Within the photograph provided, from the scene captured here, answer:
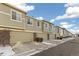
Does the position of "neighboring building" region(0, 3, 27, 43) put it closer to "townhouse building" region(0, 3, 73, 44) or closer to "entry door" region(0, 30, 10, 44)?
"townhouse building" region(0, 3, 73, 44)

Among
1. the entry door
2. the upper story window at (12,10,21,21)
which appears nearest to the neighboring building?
the upper story window at (12,10,21,21)

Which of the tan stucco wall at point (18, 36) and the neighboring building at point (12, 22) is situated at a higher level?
the neighboring building at point (12, 22)

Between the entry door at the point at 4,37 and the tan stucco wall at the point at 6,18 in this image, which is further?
the tan stucco wall at the point at 6,18

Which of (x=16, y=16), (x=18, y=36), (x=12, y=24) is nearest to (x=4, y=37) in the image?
(x=12, y=24)

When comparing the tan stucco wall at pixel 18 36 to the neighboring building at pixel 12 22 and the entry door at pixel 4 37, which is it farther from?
the entry door at pixel 4 37

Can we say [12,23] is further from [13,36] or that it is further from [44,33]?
[44,33]

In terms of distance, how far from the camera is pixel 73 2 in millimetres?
11766

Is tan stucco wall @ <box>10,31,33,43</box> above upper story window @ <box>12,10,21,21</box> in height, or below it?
below

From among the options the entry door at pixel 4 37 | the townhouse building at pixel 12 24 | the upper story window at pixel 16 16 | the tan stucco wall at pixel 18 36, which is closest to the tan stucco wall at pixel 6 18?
the townhouse building at pixel 12 24

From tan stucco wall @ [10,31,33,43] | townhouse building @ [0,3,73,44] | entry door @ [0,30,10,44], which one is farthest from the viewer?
tan stucco wall @ [10,31,33,43]

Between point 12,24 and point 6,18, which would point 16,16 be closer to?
point 12,24

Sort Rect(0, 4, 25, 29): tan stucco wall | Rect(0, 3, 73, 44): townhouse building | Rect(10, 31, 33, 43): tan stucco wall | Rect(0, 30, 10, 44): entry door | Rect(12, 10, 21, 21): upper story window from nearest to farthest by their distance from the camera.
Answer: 1. Rect(0, 30, 10, 44): entry door
2. Rect(0, 3, 73, 44): townhouse building
3. Rect(0, 4, 25, 29): tan stucco wall
4. Rect(10, 31, 33, 43): tan stucco wall
5. Rect(12, 10, 21, 21): upper story window

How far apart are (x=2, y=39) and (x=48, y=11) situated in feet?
12.0

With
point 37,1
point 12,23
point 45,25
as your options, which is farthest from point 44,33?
point 37,1
